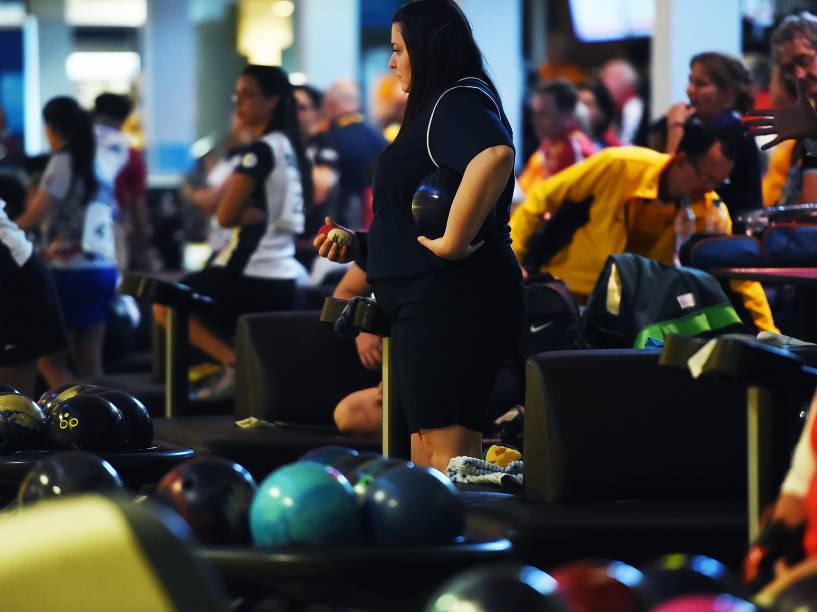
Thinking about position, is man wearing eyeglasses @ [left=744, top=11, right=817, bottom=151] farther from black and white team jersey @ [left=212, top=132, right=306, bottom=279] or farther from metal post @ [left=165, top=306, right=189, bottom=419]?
metal post @ [left=165, top=306, right=189, bottom=419]

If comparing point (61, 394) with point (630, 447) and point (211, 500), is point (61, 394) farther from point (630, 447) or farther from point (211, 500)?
point (211, 500)

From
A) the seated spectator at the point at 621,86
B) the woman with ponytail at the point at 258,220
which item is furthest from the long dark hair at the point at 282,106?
the seated spectator at the point at 621,86

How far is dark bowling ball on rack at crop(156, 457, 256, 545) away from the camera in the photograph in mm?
2582

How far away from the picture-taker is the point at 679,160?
205 inches

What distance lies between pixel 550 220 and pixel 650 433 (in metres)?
1.91

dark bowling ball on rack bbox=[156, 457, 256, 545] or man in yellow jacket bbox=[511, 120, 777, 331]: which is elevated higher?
man in yellow jacket bbox=[511, 120, 777, 331]

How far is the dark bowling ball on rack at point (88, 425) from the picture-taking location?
12.0 ft

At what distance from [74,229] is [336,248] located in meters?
3.51

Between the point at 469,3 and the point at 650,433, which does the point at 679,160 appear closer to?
the point at 650,433

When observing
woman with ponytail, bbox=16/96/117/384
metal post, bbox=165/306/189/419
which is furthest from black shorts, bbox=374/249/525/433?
woman with ponytail, bbox=16/96/117/384

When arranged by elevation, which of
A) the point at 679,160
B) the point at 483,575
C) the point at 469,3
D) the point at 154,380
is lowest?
the point at 154,380

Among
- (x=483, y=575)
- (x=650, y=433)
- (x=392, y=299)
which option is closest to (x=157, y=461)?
(x=392, y=299)

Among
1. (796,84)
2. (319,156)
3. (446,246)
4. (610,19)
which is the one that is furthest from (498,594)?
(610,19)

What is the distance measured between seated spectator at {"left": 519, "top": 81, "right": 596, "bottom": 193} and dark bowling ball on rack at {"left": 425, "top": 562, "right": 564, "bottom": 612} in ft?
18.3
